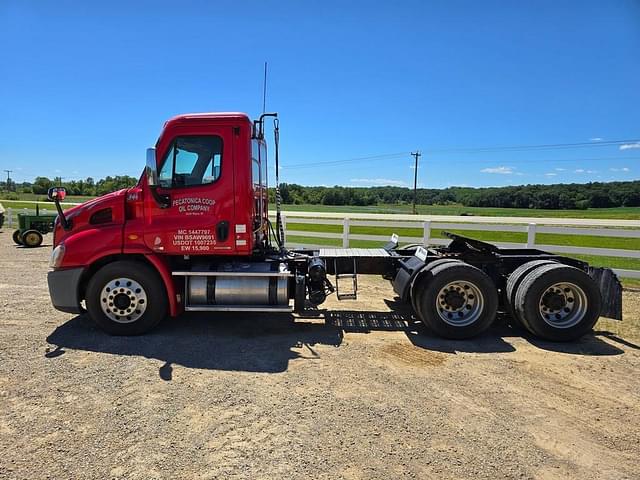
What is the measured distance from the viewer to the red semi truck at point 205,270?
17.6 ft

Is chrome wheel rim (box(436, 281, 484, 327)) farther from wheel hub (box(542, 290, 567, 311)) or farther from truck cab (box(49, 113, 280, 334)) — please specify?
truck cab (box(49, 113, 280, 334))

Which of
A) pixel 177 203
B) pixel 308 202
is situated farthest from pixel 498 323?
pixel 308 202

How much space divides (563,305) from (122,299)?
5.76 metres

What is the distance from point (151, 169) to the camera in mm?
4965

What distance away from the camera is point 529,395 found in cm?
397

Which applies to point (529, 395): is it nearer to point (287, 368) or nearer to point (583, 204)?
point (287, 368)

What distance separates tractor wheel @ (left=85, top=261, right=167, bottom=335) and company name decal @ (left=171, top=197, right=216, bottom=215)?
3.18 feet

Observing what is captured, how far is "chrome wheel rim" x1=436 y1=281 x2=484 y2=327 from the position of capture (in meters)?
5.47

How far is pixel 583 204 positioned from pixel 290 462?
9925 cm

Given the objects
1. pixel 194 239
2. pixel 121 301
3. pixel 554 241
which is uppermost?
pixel 194 239

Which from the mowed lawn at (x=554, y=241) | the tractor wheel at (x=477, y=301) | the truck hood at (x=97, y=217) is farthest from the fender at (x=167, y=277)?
the mowed lawn at (x=554, y=241)

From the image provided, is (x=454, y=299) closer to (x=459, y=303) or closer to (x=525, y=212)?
(x=459, y=303)

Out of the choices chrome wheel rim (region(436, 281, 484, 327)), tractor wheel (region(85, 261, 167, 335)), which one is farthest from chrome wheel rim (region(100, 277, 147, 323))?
chrome wheel rim (region(436, 281, 484, 327))

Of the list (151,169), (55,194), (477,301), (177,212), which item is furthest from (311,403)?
(55,194)
